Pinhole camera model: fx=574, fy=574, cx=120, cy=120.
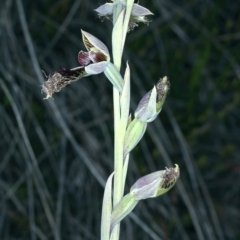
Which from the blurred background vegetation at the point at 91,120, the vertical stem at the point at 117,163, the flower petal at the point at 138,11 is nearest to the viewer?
the vertical stem at the point at 117,163

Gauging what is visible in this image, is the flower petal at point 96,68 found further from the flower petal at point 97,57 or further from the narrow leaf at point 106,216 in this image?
the narrow leaf at point 106,216

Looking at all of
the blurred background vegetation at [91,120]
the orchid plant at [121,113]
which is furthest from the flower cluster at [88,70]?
the blurred background vegetation at [91,120]

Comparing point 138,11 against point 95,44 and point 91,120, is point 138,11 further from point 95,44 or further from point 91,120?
point 91,120

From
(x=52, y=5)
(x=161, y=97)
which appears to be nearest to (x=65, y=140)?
(x=52, y=5)

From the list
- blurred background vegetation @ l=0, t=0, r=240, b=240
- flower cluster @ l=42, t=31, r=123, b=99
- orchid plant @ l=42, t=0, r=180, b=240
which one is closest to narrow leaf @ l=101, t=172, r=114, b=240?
orchid plant @ l=42, t=0, r=180, b=240

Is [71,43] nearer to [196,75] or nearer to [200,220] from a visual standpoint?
[196,75]

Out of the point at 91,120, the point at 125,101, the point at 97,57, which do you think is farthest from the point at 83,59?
the point at 91,120

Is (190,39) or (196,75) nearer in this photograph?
(196,75)
